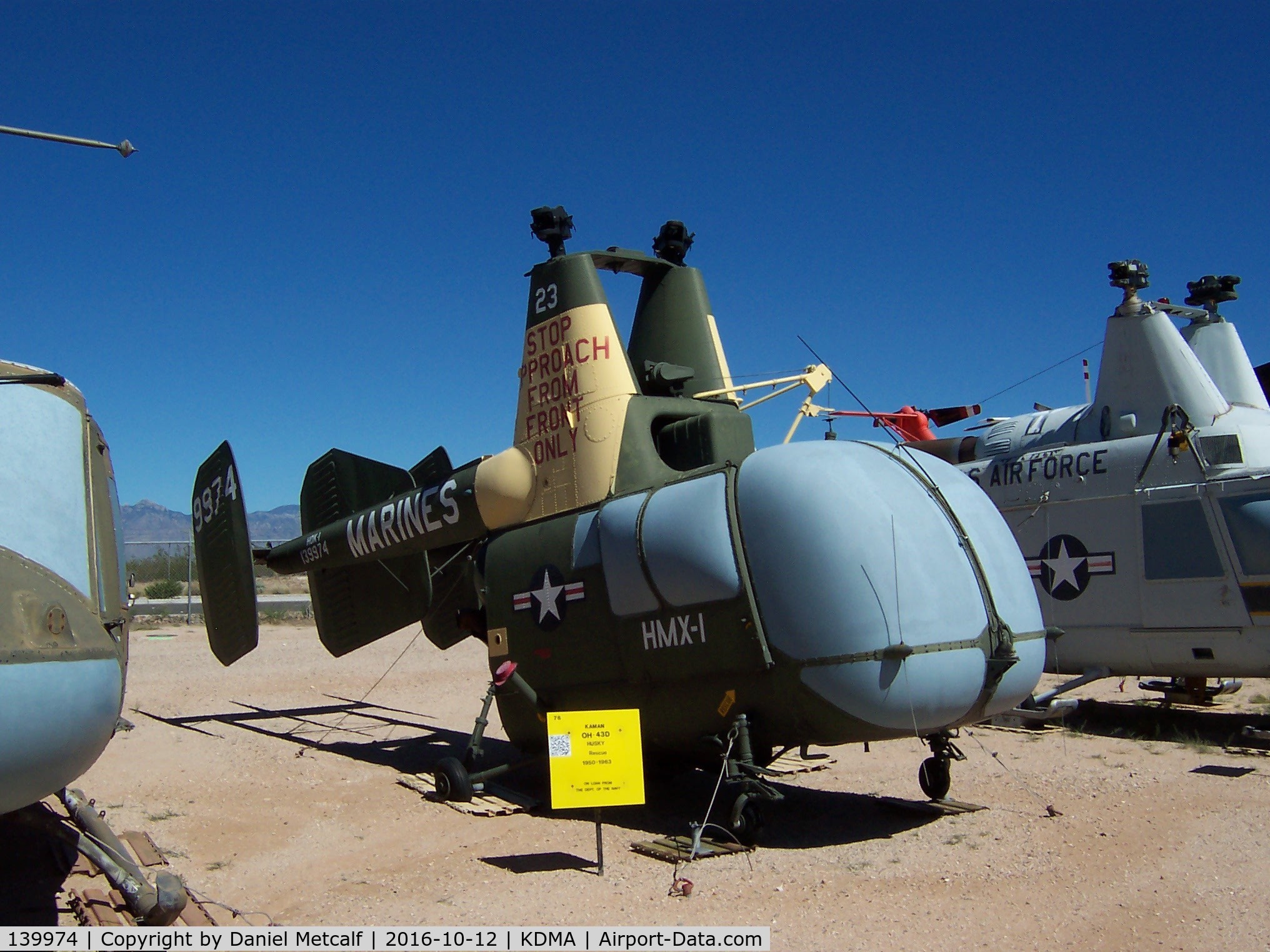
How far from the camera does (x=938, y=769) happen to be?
780cm

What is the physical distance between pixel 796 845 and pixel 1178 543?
6.12 meters

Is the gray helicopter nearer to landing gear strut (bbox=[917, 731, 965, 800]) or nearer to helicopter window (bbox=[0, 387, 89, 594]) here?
helicopter window (bbox=[0, 387, 89, 594])

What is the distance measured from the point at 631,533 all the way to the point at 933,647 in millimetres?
2341

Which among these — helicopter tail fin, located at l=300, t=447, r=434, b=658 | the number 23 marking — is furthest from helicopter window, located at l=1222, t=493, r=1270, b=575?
helicopter tail fin, located at l=300, t=447, r=434, b=658

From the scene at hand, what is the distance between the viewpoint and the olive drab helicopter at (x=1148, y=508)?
1030 centimetres

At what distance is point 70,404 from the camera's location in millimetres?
5211

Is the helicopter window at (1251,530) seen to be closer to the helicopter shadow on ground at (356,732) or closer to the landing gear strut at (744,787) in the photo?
the landing gear strut at (744,787)

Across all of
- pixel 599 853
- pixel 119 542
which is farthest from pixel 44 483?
pixel 599 853

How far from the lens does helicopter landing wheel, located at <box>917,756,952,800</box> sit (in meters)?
7.79

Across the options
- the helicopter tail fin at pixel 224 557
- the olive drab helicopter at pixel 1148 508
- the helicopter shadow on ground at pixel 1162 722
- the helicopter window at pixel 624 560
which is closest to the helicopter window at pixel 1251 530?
the olive drab helicopter at pixel 1148 508

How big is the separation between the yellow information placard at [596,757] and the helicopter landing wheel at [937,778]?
8.63 ft

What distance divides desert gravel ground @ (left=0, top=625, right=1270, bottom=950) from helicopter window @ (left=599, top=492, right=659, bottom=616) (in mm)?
1651

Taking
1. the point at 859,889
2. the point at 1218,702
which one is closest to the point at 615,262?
the point at 859,889

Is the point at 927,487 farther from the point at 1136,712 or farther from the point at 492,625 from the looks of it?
the point at 1136,712
